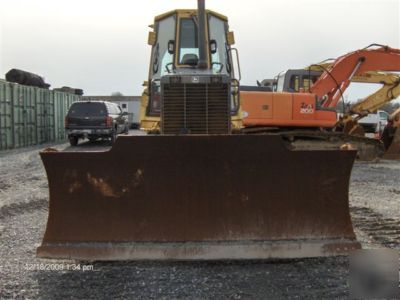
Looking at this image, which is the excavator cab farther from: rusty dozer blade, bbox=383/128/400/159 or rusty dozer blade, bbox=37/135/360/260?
rusty dozer blade, bbox=383/128/400/159

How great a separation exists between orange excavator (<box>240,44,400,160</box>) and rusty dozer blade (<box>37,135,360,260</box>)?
7.71 meters

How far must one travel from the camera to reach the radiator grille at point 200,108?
5766 mm

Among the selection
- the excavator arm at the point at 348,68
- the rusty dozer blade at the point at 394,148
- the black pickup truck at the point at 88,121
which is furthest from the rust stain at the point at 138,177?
the black pickup truck at the point at 88,121

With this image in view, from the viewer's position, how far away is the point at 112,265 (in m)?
4.55

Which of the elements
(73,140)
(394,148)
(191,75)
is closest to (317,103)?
(394,148)

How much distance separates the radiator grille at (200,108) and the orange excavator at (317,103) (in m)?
6.39

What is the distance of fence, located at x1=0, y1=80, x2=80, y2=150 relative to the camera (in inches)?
728

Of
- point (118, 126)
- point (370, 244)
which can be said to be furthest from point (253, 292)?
point (118, 126)

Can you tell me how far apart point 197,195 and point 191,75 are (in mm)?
1853

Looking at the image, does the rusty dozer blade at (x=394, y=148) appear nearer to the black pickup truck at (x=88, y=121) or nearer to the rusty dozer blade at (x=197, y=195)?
the rusty dozer blade at (x=197, y=195)

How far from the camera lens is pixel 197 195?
452cm

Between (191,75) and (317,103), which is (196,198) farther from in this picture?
(317,103)

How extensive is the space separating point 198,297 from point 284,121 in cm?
908

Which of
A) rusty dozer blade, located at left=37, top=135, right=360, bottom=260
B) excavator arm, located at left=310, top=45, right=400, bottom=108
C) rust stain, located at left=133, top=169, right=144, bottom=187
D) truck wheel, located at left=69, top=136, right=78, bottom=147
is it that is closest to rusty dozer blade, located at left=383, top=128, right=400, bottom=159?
excavator arm, located at left=310, top=45, right=400, bottom=108
